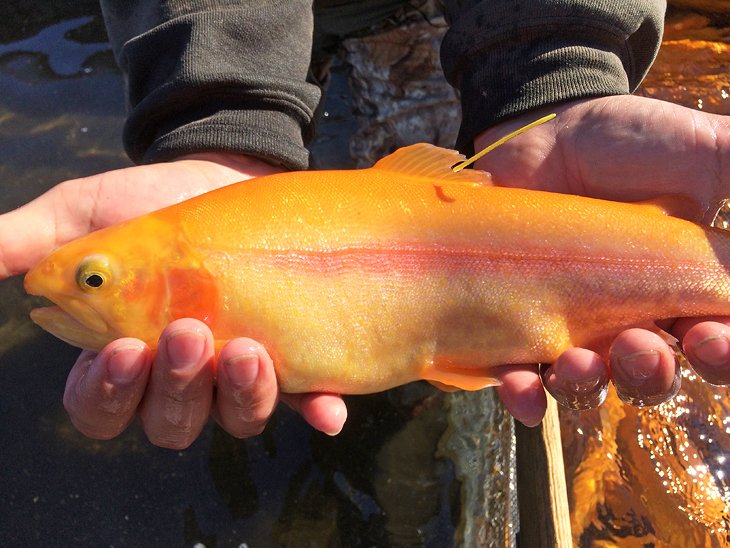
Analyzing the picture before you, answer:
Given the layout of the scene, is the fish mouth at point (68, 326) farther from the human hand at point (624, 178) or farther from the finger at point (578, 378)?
the finger at point (578, 378)

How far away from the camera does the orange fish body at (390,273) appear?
214 cm

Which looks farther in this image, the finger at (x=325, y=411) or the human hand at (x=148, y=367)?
the finger at (x=325, y=411)

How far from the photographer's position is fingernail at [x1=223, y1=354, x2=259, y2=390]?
2074 millimetres

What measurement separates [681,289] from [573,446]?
166 centimetres

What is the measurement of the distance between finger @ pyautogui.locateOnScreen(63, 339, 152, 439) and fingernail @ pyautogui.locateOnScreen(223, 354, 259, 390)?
296mm

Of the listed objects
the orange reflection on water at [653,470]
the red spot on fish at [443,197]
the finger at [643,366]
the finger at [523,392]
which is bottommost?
the orange reflection on water at [653,470]

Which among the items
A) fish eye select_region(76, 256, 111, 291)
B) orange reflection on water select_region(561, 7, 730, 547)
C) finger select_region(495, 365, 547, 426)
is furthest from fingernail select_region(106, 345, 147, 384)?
orange reflection on water select_region(561, 7, 730, 547)

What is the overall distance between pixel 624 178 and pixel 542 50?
82 cm

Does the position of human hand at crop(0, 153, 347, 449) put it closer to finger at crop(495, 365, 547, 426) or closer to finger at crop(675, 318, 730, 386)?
finger at crop(495, 365, 547, 426)

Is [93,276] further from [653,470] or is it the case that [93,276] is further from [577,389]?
[653,470]

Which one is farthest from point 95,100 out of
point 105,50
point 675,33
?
point 675,33

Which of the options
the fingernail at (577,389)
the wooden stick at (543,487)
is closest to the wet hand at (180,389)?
the fingernail at (577,389)

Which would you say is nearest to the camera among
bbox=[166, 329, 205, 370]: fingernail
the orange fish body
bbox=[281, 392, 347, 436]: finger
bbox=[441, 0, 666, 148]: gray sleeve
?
bbox=[166, 329, 205, 370]: fingernail

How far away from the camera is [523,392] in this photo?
2410mm
